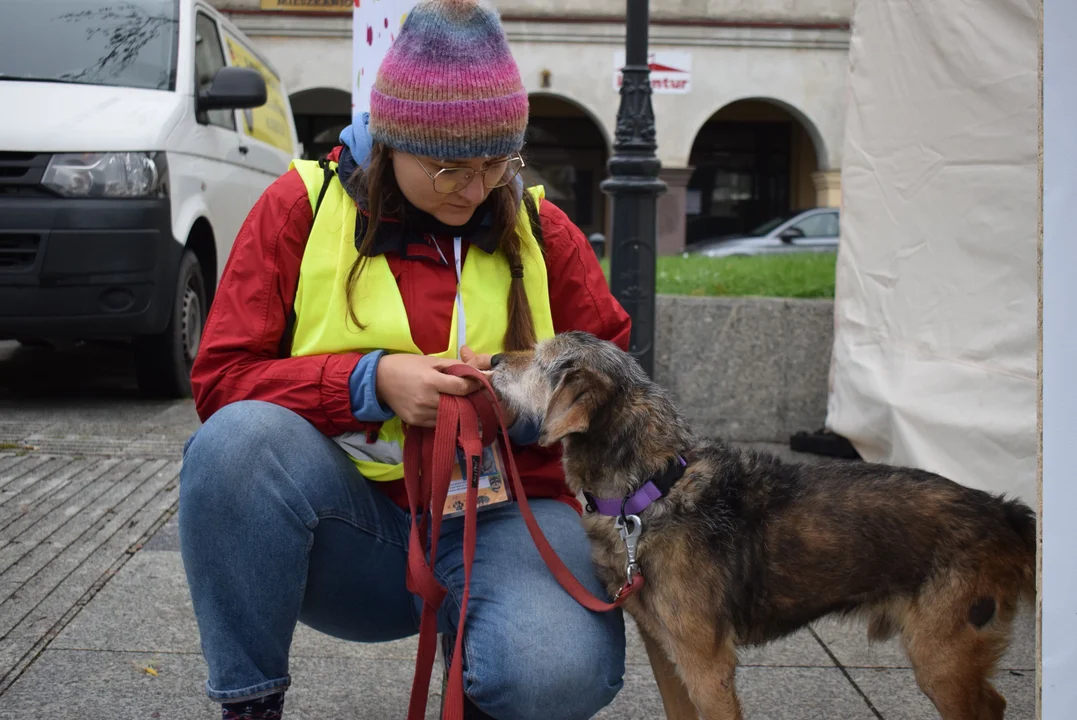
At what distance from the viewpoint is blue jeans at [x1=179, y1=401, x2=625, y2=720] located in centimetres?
238

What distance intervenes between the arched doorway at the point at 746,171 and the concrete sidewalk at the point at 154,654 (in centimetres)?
2302

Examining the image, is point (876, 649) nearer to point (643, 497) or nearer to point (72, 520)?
point (643, 497)

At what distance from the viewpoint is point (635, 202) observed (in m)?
5.83

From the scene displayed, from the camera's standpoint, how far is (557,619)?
2445 mm

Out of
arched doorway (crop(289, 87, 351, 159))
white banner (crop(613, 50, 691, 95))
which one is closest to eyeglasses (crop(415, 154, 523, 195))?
white banner (crop(613, 50, 691, 95))

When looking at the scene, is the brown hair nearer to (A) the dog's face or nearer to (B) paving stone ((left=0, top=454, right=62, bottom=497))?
(A) the dog's face

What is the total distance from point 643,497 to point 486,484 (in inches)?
15.7

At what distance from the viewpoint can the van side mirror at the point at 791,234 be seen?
1812cm

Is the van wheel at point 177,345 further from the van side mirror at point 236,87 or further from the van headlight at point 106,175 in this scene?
the van side mirror at point 236,87

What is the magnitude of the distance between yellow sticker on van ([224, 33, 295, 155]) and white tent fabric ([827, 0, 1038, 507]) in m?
4.45

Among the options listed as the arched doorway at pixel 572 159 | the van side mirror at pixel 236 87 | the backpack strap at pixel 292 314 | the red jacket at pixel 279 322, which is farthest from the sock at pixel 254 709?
the arched doorway at pixel 572 159

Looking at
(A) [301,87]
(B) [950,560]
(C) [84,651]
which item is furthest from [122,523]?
(A) [301,87]

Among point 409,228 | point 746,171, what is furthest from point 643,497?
point 746,171

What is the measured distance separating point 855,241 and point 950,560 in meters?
3.25
